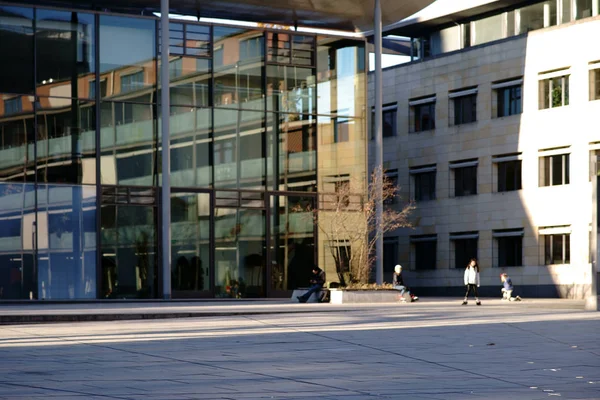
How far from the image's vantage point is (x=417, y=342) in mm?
18344

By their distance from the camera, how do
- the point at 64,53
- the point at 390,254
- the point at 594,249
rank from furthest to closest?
the point at 390,254 → the point at 64,53 → the point at 594,249

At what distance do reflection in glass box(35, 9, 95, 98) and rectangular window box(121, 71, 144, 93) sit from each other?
1190 mm

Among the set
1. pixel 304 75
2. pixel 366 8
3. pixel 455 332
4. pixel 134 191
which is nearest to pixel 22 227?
pixel 134 191

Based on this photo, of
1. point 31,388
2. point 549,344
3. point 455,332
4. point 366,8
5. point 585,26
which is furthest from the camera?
point 585,26

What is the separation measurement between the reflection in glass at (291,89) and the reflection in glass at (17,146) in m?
9.28

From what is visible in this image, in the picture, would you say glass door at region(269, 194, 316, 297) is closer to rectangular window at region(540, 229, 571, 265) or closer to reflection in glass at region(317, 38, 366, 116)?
reflection in glass at region(317, 38, 366, 116)

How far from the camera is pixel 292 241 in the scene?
4259 cm

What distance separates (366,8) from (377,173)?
23.2 feet

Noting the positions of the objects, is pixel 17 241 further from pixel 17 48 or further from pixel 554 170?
pixel 554 170

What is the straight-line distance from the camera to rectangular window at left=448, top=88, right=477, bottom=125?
183ft

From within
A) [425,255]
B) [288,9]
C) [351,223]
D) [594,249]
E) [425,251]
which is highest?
[288,9]

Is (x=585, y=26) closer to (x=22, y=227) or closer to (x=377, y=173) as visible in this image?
(x=377, y=173)

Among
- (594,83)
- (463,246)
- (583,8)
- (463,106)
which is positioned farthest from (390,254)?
(583,8)

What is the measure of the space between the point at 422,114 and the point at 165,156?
76.8 feet
